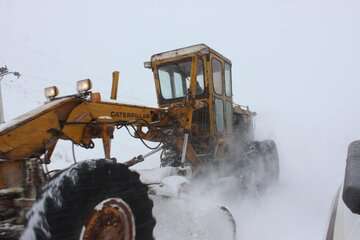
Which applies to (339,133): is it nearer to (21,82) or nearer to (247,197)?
(247,197)

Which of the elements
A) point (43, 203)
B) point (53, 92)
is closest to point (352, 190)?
point (43, 203)

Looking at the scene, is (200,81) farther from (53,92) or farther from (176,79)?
(53,92)

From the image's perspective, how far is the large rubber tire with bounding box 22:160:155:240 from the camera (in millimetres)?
2553

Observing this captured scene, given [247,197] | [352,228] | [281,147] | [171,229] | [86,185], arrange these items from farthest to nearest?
[281,147] < [247,197] < [171,229] < [86,185] < [352,228]

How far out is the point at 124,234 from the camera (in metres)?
3.18

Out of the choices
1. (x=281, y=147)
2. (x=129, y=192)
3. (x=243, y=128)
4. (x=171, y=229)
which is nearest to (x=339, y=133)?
(x=281, y=147)

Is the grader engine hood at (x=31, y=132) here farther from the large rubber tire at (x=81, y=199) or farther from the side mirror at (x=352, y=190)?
the side mirror at (x=352, y=190)

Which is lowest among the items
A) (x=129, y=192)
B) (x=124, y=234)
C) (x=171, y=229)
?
(x=171, y=229)

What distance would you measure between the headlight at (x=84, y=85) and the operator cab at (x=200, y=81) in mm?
2848

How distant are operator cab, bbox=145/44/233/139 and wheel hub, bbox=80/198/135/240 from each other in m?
3.53

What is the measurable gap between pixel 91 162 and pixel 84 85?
1045 millimetres

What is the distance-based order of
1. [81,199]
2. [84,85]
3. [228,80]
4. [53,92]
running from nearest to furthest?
[81,199] → [84,85] → [53,92] → [228,80]

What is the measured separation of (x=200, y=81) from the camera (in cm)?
692

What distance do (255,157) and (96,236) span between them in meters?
6.41
